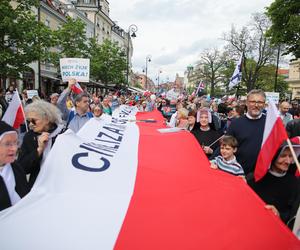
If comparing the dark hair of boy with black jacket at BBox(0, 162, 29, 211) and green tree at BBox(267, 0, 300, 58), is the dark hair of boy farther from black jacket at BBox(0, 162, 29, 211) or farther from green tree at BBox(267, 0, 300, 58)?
green tree at BBox(267, 0, 300, 58)

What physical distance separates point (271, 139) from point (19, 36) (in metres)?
16.9

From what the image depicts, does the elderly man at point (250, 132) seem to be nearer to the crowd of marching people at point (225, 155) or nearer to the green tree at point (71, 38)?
the crowd of marching people at point (225, 155)

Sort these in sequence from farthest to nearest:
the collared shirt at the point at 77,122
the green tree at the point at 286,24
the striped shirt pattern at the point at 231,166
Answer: the green tree at the point at 286,24
the collared shirt at the point at 77,122
the striped shirt pattern at the point at 231,166

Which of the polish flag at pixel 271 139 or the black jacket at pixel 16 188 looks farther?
the polish flag at pixel 271 139

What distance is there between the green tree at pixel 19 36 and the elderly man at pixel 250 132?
49.1ft

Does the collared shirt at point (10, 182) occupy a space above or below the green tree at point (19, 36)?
below

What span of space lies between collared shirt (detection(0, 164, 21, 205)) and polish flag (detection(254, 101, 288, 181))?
6.77 ft

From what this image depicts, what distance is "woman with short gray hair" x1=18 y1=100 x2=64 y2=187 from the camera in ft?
11.1

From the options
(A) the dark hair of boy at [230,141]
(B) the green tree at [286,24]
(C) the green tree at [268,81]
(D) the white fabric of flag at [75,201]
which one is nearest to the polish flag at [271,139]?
(A) the dark hair of boy at [230,141]

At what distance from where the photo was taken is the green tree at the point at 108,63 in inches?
1588

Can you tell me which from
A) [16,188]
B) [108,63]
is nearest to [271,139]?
[16,188]

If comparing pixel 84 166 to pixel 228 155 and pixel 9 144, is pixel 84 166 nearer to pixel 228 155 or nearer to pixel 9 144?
pixel 9 144

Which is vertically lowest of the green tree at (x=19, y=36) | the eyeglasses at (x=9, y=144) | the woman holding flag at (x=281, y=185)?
the woman holding flag at (x=281, y=185)

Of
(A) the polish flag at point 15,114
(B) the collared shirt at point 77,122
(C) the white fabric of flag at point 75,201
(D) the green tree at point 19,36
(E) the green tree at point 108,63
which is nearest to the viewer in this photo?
(C) the white fabric of flag at point 75,201
